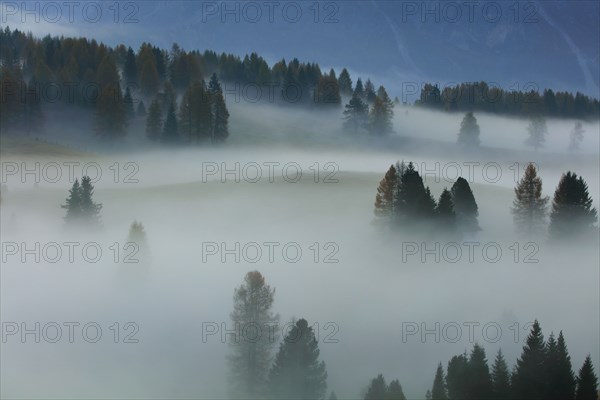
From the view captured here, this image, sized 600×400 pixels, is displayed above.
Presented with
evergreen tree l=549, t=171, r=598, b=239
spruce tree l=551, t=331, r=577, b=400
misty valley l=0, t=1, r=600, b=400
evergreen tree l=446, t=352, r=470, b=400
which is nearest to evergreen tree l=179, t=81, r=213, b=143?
misty valley l=0, t=1, r=600, b=400

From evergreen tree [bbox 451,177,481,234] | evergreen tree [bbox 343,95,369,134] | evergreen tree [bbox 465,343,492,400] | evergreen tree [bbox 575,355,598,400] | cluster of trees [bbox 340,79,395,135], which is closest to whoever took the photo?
evergreen tree [bbox 575,355,598,400]

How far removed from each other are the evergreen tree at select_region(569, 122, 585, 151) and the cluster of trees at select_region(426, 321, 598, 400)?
365 feet

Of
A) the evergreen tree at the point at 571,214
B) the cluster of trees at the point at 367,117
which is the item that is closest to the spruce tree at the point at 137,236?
the evergreen tree at the point at 571,214

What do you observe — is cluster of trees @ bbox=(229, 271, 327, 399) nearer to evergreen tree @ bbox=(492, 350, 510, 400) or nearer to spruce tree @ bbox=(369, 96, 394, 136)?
evergreen tree @ bbox=(492, 350, 510, 400)

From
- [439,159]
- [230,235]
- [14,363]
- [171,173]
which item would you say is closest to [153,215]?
[230,235]

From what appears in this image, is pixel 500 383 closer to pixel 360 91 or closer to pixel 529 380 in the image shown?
pixel 529 380

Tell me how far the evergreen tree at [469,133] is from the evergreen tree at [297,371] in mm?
101820

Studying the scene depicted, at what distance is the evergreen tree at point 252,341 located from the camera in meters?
60.3

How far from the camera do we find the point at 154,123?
133625 millimetres

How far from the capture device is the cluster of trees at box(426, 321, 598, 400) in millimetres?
57531

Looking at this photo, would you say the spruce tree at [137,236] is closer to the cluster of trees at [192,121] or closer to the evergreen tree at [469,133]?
the cluster of trees at [192,121]

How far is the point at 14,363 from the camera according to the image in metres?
64.5

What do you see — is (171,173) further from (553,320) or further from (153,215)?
(553,320)

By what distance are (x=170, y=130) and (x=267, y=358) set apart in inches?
3029
